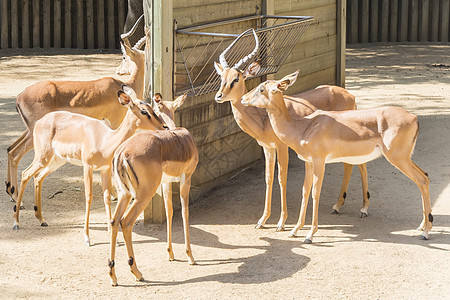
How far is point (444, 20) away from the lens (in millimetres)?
19984

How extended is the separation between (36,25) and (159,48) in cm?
1260

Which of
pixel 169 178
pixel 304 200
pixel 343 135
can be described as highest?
pixel 343 135

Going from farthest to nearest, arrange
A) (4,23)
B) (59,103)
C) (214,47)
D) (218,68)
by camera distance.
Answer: (4,23), (214,47), (59,103), (218,68)

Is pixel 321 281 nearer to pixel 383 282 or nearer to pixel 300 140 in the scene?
pixel 383 282

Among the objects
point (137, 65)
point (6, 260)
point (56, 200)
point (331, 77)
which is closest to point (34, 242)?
point (6, 260)

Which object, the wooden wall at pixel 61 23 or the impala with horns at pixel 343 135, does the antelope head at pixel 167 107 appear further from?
the wooden wall at pixel 61 23

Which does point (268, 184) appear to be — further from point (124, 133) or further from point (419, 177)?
Result: point (124, 133)

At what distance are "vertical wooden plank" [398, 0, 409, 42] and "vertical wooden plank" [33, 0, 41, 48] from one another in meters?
9.58

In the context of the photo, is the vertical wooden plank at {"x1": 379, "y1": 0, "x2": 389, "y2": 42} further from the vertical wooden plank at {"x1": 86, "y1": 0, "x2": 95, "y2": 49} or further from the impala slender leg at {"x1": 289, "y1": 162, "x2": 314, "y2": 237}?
the impala slender leg at {"x1": 289, "y1": 162, "x2": 314, "y2": 237}

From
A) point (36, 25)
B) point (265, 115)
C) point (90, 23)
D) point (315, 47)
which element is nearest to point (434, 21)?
point (90, 23)

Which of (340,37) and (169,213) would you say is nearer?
(169,213)

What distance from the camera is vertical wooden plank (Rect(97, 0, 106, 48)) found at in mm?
19250

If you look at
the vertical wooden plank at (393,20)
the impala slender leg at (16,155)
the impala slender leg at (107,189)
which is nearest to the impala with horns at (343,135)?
the impala slender leg at (107,189)

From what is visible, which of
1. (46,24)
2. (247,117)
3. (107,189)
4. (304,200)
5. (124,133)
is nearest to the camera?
(124,133)
